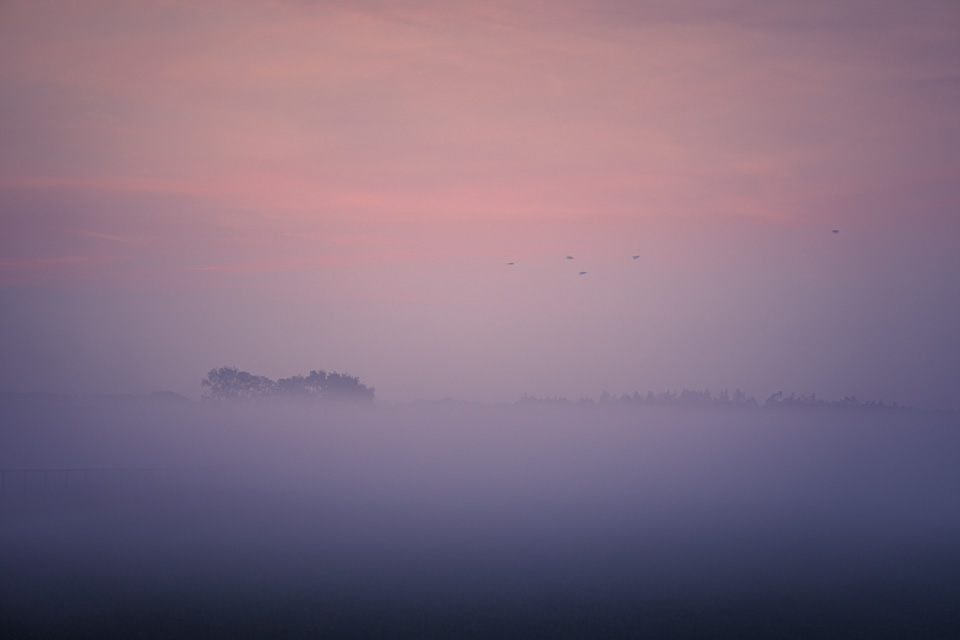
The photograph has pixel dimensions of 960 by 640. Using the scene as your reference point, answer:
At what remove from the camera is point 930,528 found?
63.4 meters

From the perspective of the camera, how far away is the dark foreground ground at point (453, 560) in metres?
28.3

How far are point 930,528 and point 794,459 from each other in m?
76.5

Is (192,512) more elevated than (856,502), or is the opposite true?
(856,502)

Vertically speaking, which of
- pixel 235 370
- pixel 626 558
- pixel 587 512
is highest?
pixel 235 370

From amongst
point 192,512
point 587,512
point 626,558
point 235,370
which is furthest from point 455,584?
point 235,370

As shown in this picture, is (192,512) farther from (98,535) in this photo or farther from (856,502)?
(856,502)

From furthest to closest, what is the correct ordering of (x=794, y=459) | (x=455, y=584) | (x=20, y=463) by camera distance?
1. (x=794, y=459)
2. (x=20, y=463)
3. (x=455, y=584)

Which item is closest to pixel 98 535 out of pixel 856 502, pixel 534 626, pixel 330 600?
pixel 330 600

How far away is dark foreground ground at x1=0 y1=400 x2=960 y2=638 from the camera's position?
2828 cm

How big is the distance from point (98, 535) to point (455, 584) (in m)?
22.2

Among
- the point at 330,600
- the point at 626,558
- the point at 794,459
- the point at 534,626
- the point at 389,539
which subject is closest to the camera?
the point at 534,626

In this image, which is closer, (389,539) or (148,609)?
(148,609)

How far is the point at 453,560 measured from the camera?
130 feet

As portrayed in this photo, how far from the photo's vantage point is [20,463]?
94.8 m
